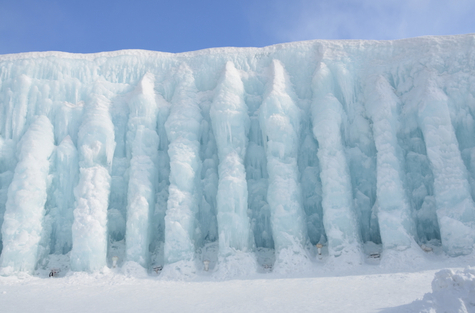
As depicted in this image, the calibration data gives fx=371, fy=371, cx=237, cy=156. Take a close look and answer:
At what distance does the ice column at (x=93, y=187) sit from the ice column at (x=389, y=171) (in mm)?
13052

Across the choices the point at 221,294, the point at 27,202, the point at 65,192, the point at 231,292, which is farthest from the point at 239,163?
the point at 27,202

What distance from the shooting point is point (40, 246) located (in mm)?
18422

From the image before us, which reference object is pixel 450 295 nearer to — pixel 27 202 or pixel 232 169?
pixel 232 169

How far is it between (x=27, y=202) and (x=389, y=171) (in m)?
17.4

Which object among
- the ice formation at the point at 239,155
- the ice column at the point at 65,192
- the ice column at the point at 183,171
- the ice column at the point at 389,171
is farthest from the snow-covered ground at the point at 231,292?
the ice column at the point at 65,192

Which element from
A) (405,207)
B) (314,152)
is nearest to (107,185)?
(314,152)

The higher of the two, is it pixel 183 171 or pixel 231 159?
pixel 231 159

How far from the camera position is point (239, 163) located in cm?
1855

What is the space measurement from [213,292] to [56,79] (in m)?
16.6

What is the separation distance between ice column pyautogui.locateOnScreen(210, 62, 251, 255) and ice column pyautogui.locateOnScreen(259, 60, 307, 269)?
1289mm

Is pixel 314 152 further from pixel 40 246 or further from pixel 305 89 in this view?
pixel 40 246

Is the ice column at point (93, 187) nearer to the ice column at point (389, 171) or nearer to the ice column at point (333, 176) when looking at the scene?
the ice column at point (333, 176)

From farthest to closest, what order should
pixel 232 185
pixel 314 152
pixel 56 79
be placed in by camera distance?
pixel 56 79 < pixel 314 152 < pixel 232 185

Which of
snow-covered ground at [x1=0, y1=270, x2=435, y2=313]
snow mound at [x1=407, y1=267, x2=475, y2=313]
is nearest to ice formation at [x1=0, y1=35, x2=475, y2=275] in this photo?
snow-covered ground at [x1=0, y1=270, x2=435, y2=313]
